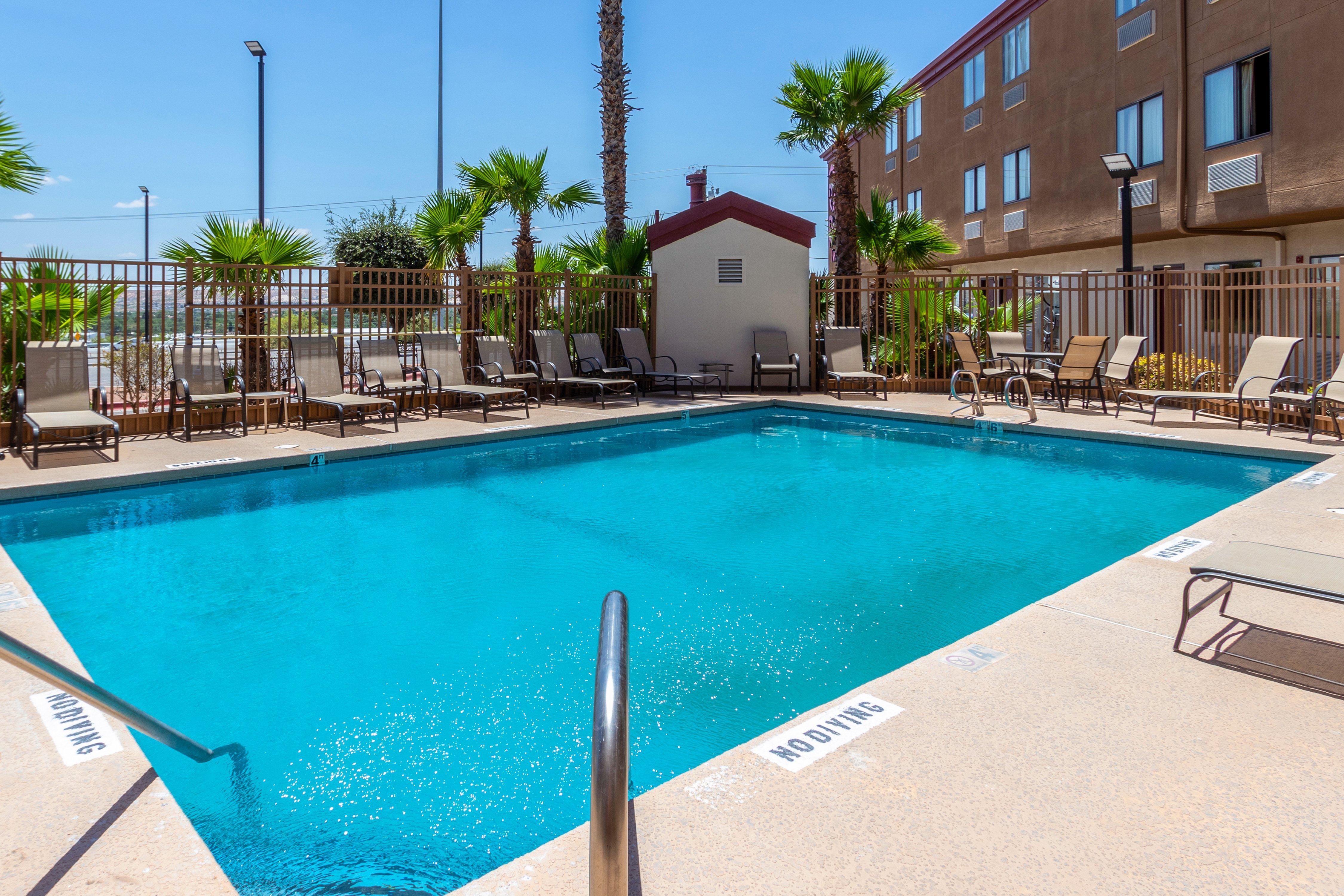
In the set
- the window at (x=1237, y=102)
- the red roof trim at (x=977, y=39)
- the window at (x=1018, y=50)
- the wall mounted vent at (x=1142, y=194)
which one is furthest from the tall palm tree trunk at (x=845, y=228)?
the red roof trim at (x=977, y=39)

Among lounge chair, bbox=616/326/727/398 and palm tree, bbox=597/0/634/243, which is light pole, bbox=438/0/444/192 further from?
lounge chair, bbox=616/326/727/398

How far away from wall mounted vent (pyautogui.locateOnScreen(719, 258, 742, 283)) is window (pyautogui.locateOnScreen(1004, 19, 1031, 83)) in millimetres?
10631

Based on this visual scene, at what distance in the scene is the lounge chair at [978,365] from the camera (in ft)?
37.9

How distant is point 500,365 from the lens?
39.1 ft

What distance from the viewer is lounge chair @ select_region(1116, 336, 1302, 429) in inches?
368

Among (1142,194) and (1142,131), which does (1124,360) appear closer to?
(1142,194)

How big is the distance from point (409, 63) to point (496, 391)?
2046 cm

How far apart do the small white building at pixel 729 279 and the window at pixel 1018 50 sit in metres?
9.74

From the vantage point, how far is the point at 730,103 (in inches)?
1183

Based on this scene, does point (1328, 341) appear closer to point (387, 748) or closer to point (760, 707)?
point (760, 707)

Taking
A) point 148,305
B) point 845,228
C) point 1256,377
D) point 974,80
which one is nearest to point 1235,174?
point 845,228

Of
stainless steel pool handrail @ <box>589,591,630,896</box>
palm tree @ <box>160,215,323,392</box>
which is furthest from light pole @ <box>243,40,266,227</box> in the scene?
stainless steel pool handrail @ <box>589,591,630,896</box>

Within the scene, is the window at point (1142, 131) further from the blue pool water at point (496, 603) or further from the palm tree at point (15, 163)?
the palm tree at point (15, 163)

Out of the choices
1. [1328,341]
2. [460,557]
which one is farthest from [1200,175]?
[460,557]
